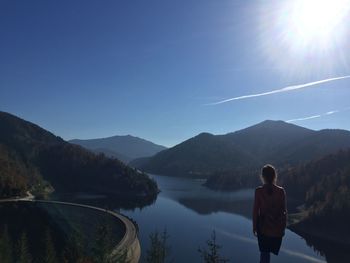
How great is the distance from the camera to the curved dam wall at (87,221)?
254ft

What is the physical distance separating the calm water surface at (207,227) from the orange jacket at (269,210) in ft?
207

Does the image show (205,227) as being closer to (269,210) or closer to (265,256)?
(265,256)

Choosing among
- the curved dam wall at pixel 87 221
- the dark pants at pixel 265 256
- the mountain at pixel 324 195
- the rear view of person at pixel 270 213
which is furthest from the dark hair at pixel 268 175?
the mountain at pixel 324 195

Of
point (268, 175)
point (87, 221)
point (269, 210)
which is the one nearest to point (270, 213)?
point (269, 210)

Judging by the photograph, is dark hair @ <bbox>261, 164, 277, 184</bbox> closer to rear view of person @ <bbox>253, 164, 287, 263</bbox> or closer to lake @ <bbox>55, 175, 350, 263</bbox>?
rear view of person @ <bbox>253, 164, 287, 263</bbox>

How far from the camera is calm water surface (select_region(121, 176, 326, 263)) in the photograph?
263 feet

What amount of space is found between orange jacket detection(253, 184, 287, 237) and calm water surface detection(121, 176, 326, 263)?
63.1 metres

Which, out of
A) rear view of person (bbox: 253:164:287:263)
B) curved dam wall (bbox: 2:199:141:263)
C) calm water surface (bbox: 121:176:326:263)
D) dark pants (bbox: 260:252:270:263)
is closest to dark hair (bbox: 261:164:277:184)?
rear view of person (bbox: 253:164:287:263)

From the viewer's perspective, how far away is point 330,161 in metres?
188

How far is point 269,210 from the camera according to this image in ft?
37.4

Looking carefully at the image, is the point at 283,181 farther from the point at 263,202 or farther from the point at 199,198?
the point at 263,202

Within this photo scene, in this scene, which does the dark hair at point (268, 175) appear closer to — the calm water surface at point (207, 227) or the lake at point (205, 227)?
the lake at point (205, 227)

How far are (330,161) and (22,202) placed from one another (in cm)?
12280

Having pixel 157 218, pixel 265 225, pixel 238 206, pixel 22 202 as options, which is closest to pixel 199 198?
pixel 238 206
